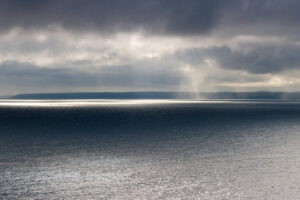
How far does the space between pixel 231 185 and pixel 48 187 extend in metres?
15.6

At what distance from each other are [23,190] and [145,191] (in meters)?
9.75

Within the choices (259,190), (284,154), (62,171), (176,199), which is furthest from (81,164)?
(284,154)

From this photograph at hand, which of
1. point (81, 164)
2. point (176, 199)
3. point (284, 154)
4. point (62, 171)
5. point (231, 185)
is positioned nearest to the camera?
point (176, 199)

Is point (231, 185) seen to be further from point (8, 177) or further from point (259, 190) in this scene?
point (8, 177)

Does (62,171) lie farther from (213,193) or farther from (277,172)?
(277,172)

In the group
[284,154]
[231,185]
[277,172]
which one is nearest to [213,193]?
[231,185]

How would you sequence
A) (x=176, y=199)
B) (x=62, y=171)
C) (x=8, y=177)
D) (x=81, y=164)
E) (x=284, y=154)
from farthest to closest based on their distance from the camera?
(x=284, y=154) < (x=81, y=164) < (x=62, y=171) < (x=8, y=177) < (x=176, y=199)

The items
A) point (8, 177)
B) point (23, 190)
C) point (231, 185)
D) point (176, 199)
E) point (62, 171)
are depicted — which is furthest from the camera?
point (62, 171)

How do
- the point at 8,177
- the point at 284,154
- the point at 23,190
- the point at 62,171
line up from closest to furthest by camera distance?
the point at 23,190
the point at 8,177
the point at 62,171
the point at 284,154

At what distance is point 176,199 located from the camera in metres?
23.3

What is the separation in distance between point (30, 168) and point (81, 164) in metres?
5.33

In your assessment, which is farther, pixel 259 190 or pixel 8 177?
pixel 8 177

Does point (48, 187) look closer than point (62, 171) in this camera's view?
Yes

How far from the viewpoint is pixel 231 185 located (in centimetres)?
2691
